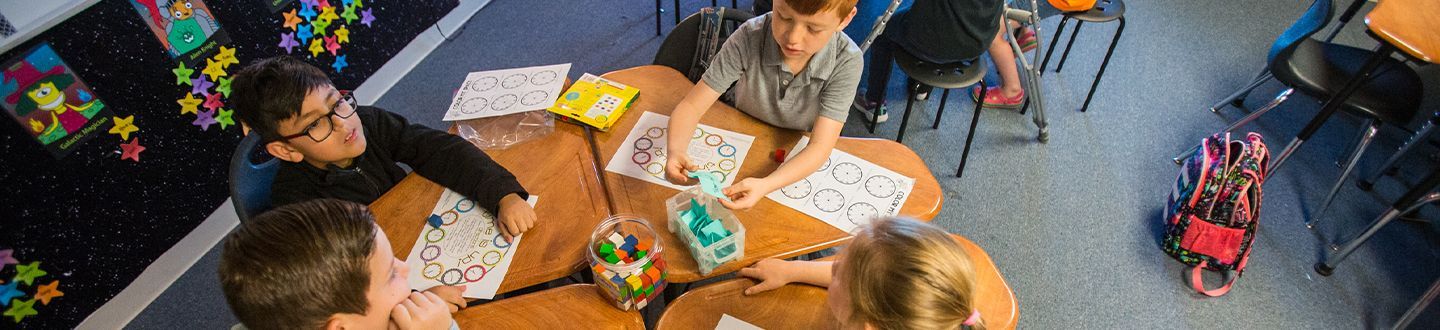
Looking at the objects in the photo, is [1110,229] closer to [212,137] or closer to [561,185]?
[561,185]

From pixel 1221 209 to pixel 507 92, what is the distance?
90.2 inches

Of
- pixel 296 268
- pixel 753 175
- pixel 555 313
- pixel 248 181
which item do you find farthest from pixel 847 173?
pixel 248 181

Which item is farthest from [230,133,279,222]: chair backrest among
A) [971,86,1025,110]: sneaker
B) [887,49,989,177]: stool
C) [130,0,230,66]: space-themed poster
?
[971,86,1025,110]: sneaker

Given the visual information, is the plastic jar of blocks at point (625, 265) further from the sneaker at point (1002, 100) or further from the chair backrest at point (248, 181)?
the sneaker at point (1002, 100)

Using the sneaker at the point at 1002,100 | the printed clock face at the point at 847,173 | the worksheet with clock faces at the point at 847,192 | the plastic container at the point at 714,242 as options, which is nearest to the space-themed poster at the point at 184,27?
the plastic container at the point at 714,242

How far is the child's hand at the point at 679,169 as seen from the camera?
1.44m

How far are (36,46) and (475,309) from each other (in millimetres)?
1599

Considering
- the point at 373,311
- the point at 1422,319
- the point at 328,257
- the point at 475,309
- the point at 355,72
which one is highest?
the point at 328,257

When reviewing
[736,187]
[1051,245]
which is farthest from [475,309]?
[1051,245]

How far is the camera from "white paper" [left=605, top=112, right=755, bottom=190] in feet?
4.92

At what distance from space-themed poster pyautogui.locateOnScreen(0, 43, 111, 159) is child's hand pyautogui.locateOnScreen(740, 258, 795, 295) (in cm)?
203

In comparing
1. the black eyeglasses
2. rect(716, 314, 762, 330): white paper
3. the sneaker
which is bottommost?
the sneaker

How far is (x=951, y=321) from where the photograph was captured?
0.91 meters

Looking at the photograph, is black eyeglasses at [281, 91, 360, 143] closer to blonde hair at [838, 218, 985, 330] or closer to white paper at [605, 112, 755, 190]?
white paper at [605, 112, 755, 190]
